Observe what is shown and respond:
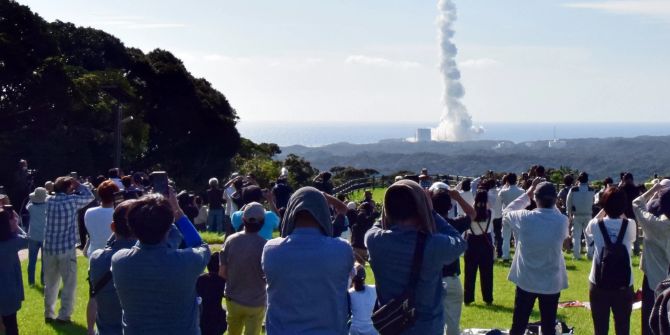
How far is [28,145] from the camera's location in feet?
104

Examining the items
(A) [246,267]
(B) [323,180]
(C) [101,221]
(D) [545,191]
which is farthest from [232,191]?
(D) [545,191]

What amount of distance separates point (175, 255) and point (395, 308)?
1366 millimetres

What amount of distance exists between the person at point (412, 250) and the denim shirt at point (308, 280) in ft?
→ 1.03

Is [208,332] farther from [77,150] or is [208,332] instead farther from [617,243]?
[77,150]

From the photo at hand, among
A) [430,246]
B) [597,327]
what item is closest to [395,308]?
[430,246]

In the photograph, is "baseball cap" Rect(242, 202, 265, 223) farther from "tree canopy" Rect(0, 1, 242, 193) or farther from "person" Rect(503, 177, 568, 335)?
"tree canopy" Rect(0, 1, 242, 193)

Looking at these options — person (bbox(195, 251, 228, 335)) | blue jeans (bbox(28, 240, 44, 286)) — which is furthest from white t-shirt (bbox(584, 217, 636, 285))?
blue jeans (bbox(28, 240, 44, 286))

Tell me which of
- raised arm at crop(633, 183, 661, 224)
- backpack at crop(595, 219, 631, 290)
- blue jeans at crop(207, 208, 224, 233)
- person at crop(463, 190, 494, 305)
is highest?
raised arm at crop(633, 183, 661, 224)

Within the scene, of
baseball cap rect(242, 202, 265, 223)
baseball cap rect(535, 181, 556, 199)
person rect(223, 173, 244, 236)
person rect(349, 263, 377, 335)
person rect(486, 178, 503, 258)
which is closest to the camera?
person rect(349, 263, 377, 335)

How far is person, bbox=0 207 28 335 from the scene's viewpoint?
7.39 m

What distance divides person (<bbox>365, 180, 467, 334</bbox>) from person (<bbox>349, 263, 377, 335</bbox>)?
4.63 ft

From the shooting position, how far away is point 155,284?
486 cm

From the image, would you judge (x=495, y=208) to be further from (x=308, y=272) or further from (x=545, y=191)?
(x=308, y=272)

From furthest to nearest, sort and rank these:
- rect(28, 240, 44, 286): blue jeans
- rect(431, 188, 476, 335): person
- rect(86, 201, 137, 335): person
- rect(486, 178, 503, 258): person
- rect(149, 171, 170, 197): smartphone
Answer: rect(486, 178, 503, 258): person
rect(28, 240, 44, 286): blue jeans
rect(431, 188, 476, 335): person
rect(149, 171, 170, 197): smartphone
rect(86, 201, 137, 335): person
